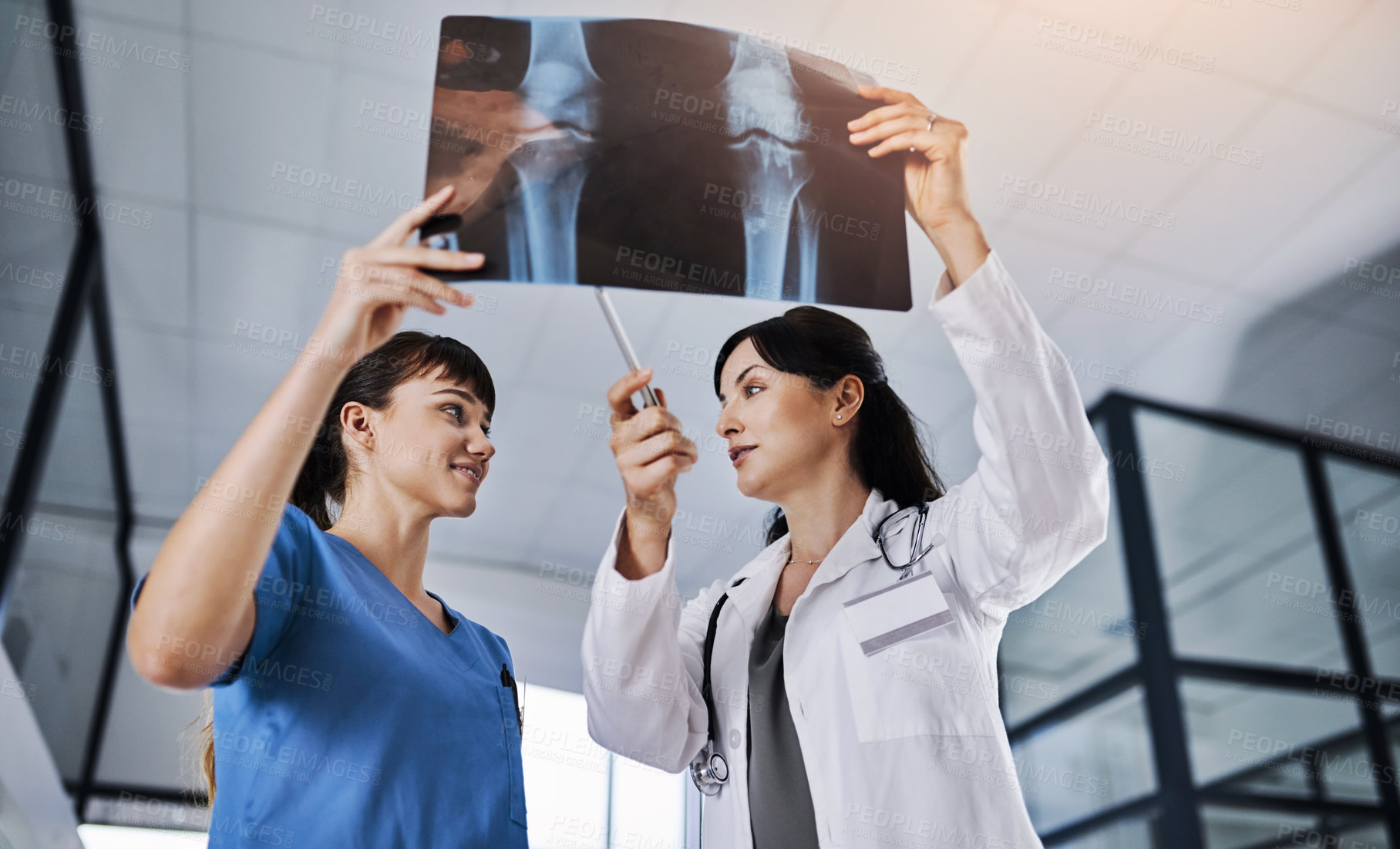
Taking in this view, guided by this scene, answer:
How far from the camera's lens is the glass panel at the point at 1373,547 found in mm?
3768

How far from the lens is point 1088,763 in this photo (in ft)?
14.5

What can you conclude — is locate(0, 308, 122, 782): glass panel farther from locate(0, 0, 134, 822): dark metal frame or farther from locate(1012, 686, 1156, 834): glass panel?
locate(1012, 686, 1156, 834): glass panel

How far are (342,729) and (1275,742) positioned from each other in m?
3.83

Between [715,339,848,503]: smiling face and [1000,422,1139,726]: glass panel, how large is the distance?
2750mm

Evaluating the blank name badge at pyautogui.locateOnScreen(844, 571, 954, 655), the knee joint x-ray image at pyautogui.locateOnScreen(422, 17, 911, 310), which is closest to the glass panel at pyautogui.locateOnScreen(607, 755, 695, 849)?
the blank name badge at pyautogui.locateOnScreen(844, 571, 954, 655)

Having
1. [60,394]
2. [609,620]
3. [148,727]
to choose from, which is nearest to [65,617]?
[60,394]

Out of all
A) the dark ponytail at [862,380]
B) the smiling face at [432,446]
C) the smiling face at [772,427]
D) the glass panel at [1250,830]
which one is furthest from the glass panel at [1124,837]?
the smiling face at [432,446]

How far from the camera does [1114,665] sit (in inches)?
170

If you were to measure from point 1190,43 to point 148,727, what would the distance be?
5.53m

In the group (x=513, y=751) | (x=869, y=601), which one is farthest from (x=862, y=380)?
(x=513, y=751)

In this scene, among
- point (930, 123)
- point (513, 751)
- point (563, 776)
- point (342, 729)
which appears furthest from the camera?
point (563, 776)

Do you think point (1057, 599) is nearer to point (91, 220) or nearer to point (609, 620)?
point (609, 620)

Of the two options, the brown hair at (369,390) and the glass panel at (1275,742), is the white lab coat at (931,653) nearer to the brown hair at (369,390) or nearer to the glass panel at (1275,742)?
the brown hair at (369,390)

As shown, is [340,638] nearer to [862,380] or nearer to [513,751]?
[513,751]
